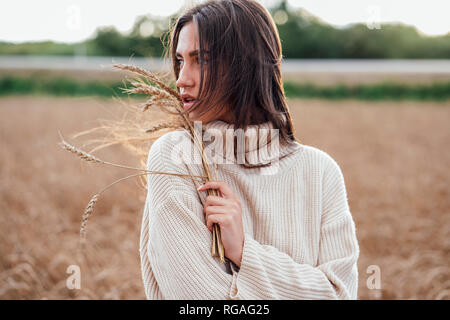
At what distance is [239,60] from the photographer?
61.9 inches

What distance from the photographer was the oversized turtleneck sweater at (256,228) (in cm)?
132

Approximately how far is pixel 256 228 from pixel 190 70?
1.94ft

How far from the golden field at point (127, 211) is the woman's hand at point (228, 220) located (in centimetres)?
47

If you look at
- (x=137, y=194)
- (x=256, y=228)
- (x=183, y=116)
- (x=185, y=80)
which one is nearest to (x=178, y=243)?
(x=256, y=228)

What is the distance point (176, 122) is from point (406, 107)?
50.1 feet

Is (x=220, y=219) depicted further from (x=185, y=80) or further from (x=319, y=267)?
(x=185, y=80)

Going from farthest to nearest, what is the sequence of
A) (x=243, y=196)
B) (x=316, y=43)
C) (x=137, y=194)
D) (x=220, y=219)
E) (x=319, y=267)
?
(x=316, y=43) → (x=137, y=194) → (x=243, y=196) → (x=319, y=267) → (x=220, y=219)

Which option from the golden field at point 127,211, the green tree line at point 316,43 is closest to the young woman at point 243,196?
the golden field at point 127,211

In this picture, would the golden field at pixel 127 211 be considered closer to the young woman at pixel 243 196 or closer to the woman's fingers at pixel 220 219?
the young woman at pixel 243 196

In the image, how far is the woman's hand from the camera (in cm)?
130

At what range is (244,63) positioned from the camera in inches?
62.1

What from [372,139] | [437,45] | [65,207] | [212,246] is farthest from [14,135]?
[437,45]

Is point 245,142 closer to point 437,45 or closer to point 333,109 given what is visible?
point 333,109
